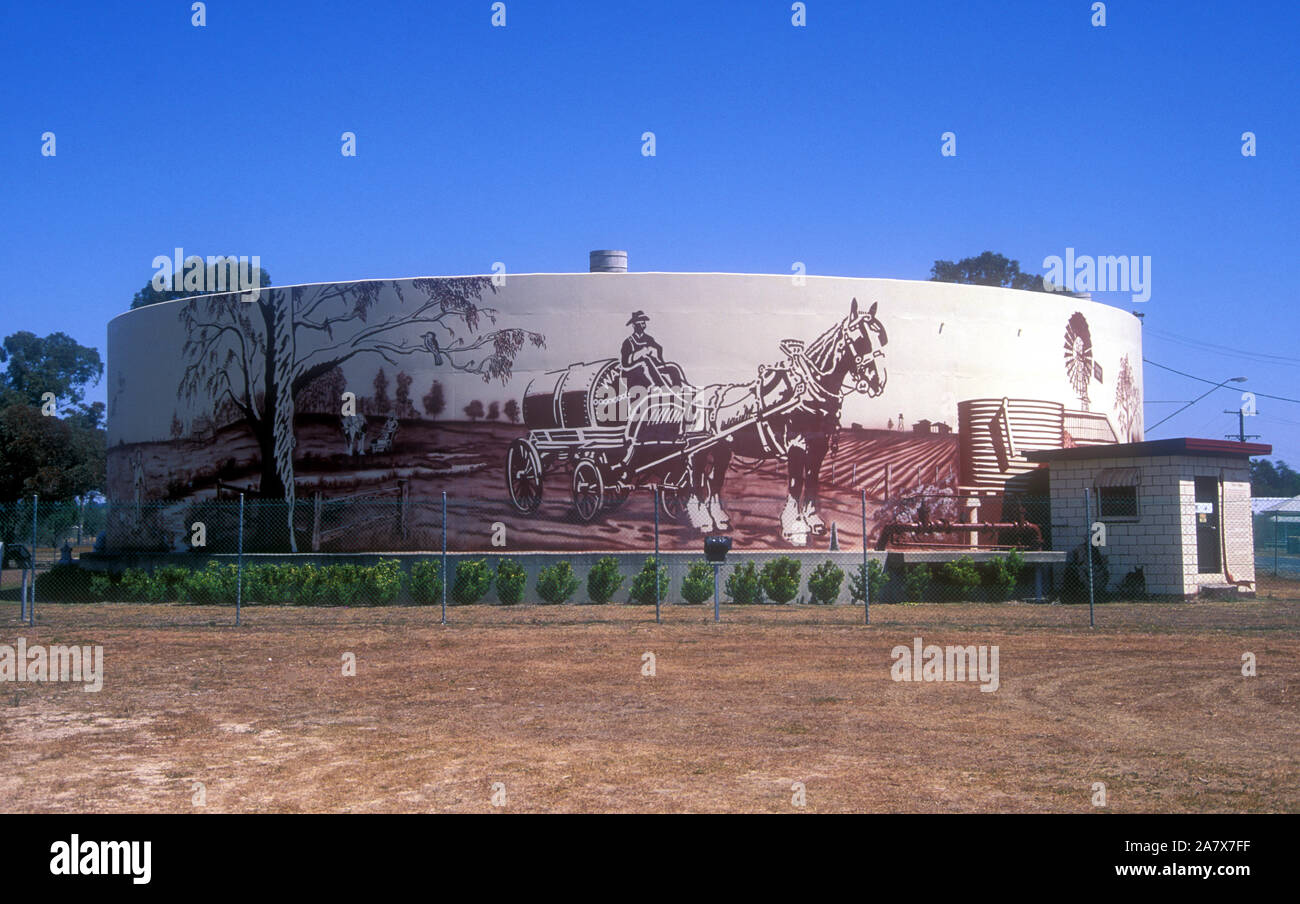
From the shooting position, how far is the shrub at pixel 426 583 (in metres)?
25.8

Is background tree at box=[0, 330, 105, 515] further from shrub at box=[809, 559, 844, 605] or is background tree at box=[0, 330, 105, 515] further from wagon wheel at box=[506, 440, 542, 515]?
shrub at box=[809, 559, 844, 605]

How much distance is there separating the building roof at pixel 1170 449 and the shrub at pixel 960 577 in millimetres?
4119

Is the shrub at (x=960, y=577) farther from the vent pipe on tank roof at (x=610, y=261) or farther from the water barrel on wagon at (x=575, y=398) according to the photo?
the vent pipe on tank roof at (x=610, y=261)

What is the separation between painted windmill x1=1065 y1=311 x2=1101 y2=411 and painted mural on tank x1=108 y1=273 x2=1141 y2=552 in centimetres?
268

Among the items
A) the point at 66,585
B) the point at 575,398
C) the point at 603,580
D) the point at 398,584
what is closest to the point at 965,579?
the point at 603,580

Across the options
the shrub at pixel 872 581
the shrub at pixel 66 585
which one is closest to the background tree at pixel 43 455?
the shrub at pixel 66 585

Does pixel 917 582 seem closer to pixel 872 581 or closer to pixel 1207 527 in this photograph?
pixel 872 581

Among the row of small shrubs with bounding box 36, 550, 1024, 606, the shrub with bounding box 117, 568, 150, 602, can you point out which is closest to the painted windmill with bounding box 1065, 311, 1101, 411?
the row of small shrubs with bounding box 36, 550, 1024, 606

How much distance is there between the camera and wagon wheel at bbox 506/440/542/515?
27.7 m

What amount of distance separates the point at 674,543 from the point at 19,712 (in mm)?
16776

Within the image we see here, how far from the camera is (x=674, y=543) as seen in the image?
27.4 metres

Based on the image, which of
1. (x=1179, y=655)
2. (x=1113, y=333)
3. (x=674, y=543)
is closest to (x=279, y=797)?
(x=1179, y=655)

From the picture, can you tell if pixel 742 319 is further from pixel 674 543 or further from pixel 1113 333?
pixel 1113 333

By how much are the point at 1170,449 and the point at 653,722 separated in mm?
19022
